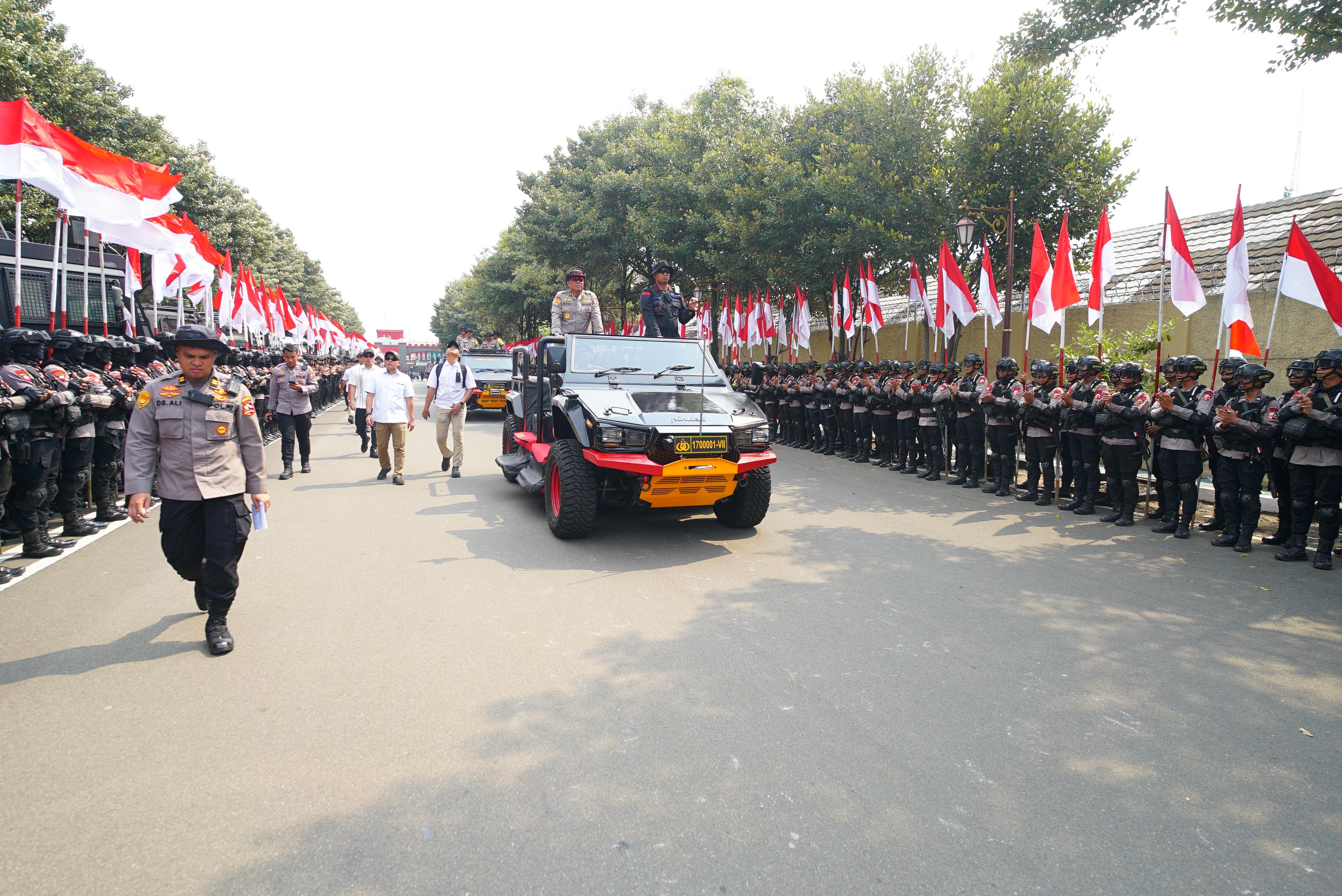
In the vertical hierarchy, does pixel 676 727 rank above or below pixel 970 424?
below

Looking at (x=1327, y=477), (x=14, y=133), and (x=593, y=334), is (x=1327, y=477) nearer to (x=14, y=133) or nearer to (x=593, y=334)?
(x=593, y=334)

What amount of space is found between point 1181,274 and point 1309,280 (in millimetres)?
1196

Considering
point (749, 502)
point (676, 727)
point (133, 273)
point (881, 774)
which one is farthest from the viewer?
point (133, 273)

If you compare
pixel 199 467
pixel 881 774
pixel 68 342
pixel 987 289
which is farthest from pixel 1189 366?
pixel 68 342

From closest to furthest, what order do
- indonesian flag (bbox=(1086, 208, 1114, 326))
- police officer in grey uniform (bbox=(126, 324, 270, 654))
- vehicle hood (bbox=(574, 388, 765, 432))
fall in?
1. police officer in grey uniform (bbox=(126, 324, 270, 654))
2. vehicle hood (bbox=(574, 388, 765, 432))
3. indonesian flag (bbox=(1086, 208, 1114, 326))

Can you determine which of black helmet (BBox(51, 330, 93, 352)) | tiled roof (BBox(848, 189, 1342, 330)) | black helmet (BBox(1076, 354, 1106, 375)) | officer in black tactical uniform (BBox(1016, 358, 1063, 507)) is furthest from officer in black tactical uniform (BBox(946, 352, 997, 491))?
black helmet (BBox(51, 330, 93, 352))

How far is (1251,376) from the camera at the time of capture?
691 centimetres

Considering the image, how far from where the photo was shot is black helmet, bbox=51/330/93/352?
23.3ft

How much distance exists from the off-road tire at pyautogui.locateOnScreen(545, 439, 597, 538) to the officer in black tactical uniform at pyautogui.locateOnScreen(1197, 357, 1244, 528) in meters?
5.78

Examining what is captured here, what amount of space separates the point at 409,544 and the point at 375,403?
4.11 m

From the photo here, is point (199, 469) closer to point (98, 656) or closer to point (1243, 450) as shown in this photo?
point (98, 656)

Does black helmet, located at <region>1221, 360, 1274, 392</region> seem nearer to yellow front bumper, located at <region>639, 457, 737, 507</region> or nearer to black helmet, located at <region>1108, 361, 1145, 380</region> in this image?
black helmet, located at <region>1108, 361, 1145, 380</region>

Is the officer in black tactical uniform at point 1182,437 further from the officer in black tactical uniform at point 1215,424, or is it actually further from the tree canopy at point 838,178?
the tree canopy at point 838,178

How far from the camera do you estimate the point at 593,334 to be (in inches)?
342
